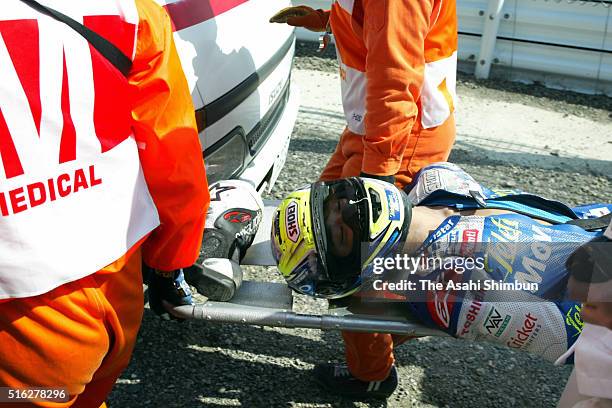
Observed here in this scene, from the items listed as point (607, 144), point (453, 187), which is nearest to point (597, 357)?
point (453, 187)

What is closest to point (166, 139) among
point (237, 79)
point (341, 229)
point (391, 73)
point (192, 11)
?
point (341, 229)

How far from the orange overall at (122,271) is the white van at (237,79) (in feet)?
2.94

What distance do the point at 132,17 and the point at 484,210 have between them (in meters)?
1.43

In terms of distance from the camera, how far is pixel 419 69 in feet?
9.02

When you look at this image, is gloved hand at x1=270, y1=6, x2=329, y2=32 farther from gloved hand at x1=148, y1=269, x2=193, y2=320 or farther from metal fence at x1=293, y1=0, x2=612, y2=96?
metal fence at x1=293, y1=0, x2=612, y2=96

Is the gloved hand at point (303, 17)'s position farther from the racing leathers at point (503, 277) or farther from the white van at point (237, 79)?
the racing leathers at point (503, 277)

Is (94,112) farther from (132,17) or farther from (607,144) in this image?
(607,144)

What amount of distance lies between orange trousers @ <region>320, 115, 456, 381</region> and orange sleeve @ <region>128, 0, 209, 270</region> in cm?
105

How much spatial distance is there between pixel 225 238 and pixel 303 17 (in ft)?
4.25

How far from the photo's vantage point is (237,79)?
320 centimetres

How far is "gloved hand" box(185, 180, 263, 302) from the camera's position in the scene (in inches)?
106

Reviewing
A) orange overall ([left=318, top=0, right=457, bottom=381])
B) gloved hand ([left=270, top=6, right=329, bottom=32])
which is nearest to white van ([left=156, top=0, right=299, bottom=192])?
gloved hand ([left=270, top=6, right=329, bottom=32])

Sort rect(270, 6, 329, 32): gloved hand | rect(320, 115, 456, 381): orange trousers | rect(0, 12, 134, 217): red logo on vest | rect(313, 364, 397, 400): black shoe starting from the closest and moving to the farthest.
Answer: rect(0, 12, 134, 217): red logo on vest → rect(320, 115, 456, 381): orange trousers → rect(313, 364, 397, 400): black shoe → rect(270, 6, 329, 32): gloved hand

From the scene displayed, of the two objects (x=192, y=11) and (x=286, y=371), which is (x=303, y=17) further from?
(x=286, y=371)
